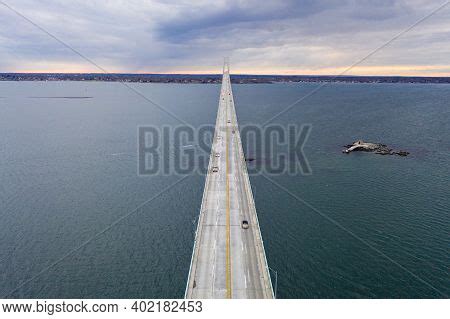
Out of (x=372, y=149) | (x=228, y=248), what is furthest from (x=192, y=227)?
(x=372, y=149)

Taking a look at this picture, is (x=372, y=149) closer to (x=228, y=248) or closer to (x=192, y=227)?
(x=192, y=227)

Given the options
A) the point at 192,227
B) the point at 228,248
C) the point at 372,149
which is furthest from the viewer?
the point at 372,149

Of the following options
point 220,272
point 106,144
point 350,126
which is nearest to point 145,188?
point 220,272

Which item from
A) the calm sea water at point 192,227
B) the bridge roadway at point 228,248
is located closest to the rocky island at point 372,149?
the calm sea water at point 192,227

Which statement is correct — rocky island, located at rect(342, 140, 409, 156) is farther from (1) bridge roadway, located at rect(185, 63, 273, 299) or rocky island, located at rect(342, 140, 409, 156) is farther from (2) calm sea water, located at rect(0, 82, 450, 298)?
(1) bridge roadway, located at rect(185, 63, 273, 299)

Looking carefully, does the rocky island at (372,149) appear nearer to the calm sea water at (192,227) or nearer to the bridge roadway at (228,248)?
the calm sea water at (192,227)

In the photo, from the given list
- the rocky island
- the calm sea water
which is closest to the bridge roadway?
the calm sea water

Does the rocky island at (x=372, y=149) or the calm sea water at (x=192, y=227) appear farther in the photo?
the rocky island at (x=372, y=149)

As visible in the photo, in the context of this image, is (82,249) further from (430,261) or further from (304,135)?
(304,135)

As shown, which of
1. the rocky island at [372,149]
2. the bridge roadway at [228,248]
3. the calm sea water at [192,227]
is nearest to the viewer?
the bridge roadway at [228,248]
